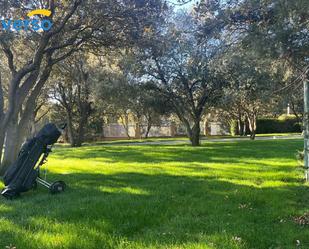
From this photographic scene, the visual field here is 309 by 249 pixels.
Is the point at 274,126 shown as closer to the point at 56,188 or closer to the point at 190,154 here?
the point at 190,154

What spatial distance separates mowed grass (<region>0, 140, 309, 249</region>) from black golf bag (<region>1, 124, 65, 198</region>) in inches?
9.3

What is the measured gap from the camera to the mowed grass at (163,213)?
14.6 feet

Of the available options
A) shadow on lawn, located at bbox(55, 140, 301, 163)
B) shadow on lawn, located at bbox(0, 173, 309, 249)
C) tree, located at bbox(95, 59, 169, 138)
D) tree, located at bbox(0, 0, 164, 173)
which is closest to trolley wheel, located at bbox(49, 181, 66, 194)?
shadow on lawn, located at bbox(0, 173, 309, 249)

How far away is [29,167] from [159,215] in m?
2.85

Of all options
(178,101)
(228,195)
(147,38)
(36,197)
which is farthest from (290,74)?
(178,101)

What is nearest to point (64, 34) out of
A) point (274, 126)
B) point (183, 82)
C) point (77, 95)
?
point (183, 82)

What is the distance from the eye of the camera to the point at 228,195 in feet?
23.5

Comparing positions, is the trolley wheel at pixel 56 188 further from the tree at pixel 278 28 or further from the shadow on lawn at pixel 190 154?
the shadow on lawn at pixel 190 154

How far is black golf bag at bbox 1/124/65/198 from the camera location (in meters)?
7.12

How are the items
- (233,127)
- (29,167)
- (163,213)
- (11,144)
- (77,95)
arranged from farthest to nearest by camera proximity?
1. (233,127)
2. (77,95)
3. (11,144)
4. (29,167)
5. (163,213)

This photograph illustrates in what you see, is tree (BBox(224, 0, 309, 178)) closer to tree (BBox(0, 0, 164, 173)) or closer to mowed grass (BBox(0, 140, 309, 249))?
mowed grass (BBox(0, 140, 309, 249))

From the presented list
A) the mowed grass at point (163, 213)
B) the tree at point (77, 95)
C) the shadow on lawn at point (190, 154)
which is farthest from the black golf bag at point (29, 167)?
the tree at point (77, 95)

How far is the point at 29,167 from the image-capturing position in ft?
23.7

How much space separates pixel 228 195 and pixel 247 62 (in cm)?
248
